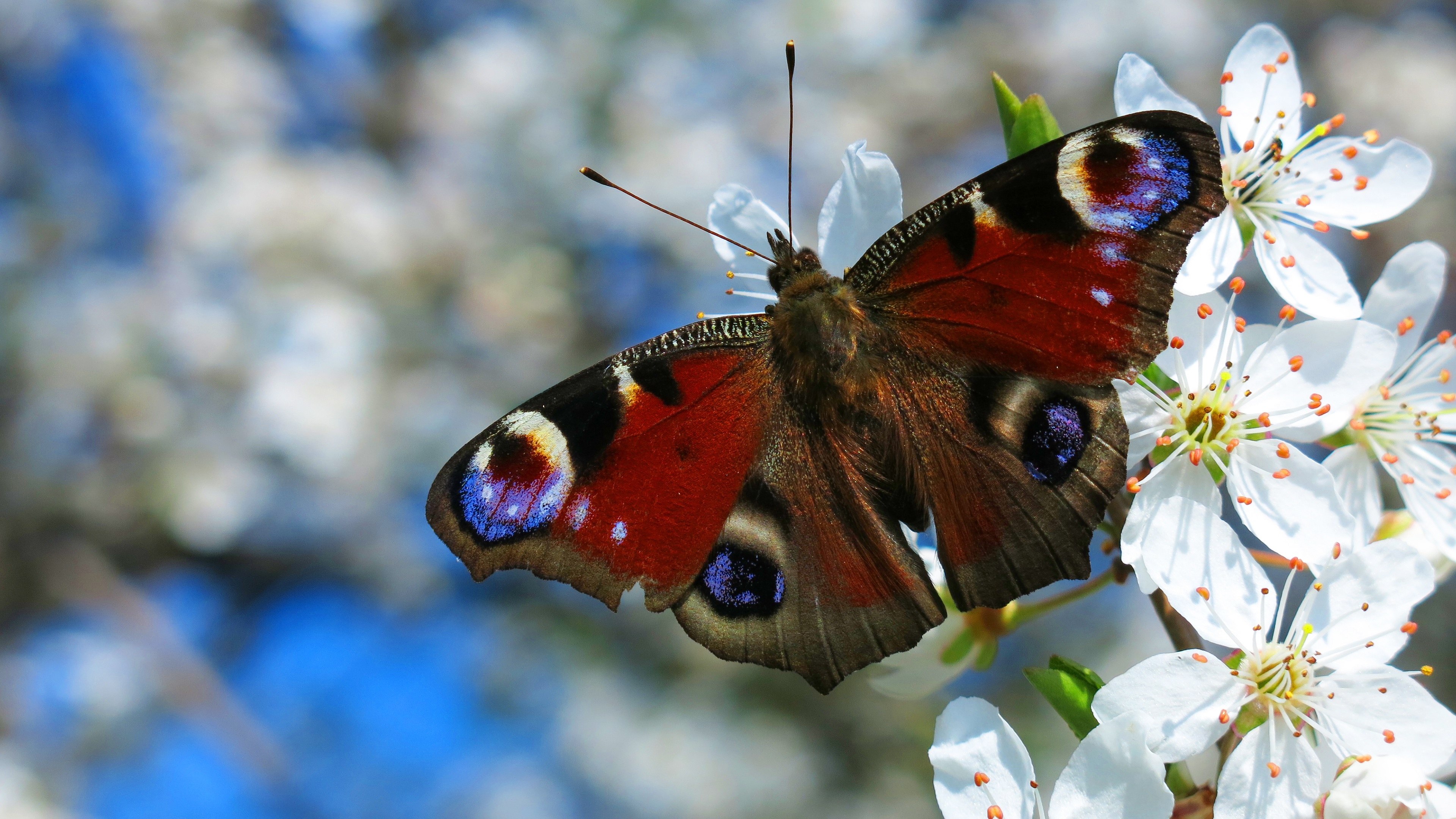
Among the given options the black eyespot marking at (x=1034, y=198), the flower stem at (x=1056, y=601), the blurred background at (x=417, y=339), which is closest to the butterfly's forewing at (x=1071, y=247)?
the black eyespot marking at (x=1034, y=198)

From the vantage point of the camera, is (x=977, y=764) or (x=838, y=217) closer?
(x=977, y=764)

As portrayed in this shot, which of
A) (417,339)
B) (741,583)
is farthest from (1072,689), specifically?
(417,339)

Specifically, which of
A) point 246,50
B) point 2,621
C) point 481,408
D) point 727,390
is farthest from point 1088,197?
point 246,50

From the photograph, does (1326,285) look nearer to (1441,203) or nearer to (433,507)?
(433,507)

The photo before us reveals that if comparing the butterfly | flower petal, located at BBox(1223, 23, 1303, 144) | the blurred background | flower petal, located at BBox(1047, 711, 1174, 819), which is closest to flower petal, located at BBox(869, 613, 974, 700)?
the butterfly

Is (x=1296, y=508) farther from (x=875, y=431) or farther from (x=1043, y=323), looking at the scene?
(x=875, y=431)

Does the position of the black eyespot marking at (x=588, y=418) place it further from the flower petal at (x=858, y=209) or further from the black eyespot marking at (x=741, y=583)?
the flower petal at (x=858, y=209)
